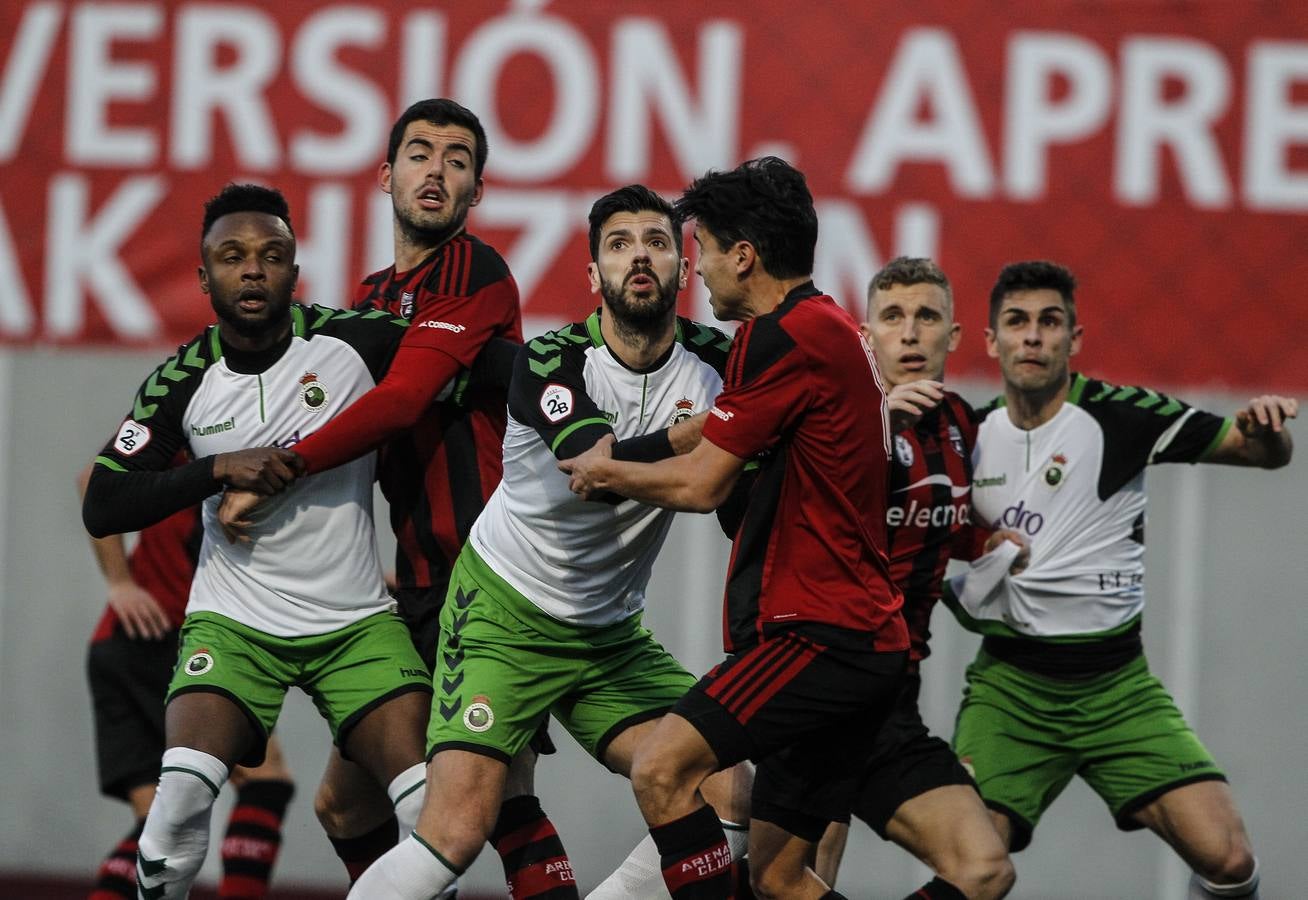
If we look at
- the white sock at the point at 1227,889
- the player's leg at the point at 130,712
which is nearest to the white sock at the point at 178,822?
the player's leg at the point at 130,712

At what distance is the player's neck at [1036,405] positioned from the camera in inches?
235

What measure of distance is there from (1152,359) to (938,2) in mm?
1969

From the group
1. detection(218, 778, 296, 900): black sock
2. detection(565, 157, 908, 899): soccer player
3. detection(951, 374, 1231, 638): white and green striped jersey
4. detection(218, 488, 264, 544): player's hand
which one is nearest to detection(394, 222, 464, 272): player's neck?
detection(218, 488, 264, 544): player's hand

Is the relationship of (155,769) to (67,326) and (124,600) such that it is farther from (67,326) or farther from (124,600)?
(67,326)

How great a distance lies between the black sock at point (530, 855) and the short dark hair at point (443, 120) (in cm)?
202

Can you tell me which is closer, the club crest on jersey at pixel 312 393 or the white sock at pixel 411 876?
the white sock at pixel 411 876

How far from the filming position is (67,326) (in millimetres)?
8438

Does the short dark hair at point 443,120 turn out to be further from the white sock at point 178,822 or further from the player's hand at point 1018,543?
the player's hand at point 1018,543

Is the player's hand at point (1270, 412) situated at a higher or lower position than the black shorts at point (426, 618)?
higher

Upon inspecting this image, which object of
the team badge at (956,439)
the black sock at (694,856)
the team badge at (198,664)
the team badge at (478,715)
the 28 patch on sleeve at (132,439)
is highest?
the team badge at (956,439)

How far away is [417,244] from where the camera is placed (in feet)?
18.0

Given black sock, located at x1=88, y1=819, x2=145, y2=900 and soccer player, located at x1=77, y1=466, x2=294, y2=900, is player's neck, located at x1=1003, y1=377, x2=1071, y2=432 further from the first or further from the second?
black sock, located at x1=88, y1=819, x2=145, y2=900

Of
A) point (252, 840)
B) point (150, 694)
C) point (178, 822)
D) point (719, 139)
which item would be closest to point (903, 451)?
point (178, 822)

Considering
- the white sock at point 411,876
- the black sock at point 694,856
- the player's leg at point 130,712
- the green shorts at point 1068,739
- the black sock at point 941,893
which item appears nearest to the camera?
the black sock at point 694,856
